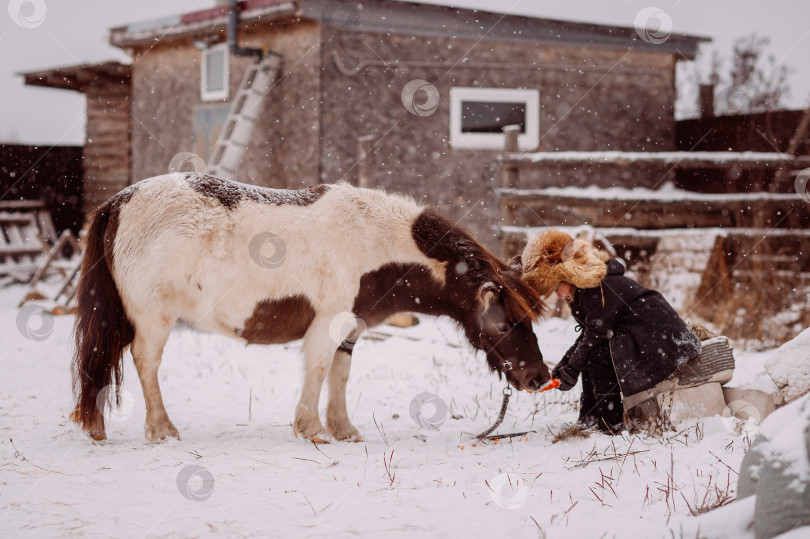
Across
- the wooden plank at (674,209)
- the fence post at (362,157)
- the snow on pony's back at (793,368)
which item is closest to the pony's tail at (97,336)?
the snow on pony's back at (793,368)

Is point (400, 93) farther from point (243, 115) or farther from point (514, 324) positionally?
point (514, 324)

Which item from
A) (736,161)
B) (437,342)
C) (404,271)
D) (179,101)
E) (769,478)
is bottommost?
(437,342)

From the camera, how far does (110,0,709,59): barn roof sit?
11.2 metres

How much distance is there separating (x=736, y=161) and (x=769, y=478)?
757 centimetres

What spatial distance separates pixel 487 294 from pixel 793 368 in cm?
191

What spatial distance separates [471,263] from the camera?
15.4ft

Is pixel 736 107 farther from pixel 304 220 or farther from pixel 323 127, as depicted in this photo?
pixel 304 220

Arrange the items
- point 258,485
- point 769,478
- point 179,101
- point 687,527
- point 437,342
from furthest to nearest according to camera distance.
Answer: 1. point 179,101
2. point 437,342
3. point 258,485
4. point 687,527
5. point 769,478

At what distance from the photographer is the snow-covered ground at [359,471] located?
290 centimetres

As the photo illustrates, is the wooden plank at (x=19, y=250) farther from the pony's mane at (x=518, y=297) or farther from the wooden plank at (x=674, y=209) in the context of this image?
the pony's mane at (x=518, y=297)

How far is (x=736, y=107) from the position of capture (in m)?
17.9

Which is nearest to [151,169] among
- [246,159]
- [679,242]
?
[246,159]

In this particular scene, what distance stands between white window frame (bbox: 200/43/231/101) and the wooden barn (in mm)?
38

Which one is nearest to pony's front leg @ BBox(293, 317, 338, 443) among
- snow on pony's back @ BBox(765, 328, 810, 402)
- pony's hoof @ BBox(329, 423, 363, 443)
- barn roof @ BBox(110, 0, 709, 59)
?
pony's hoof @ BBox(329, 423, 363, 443)
